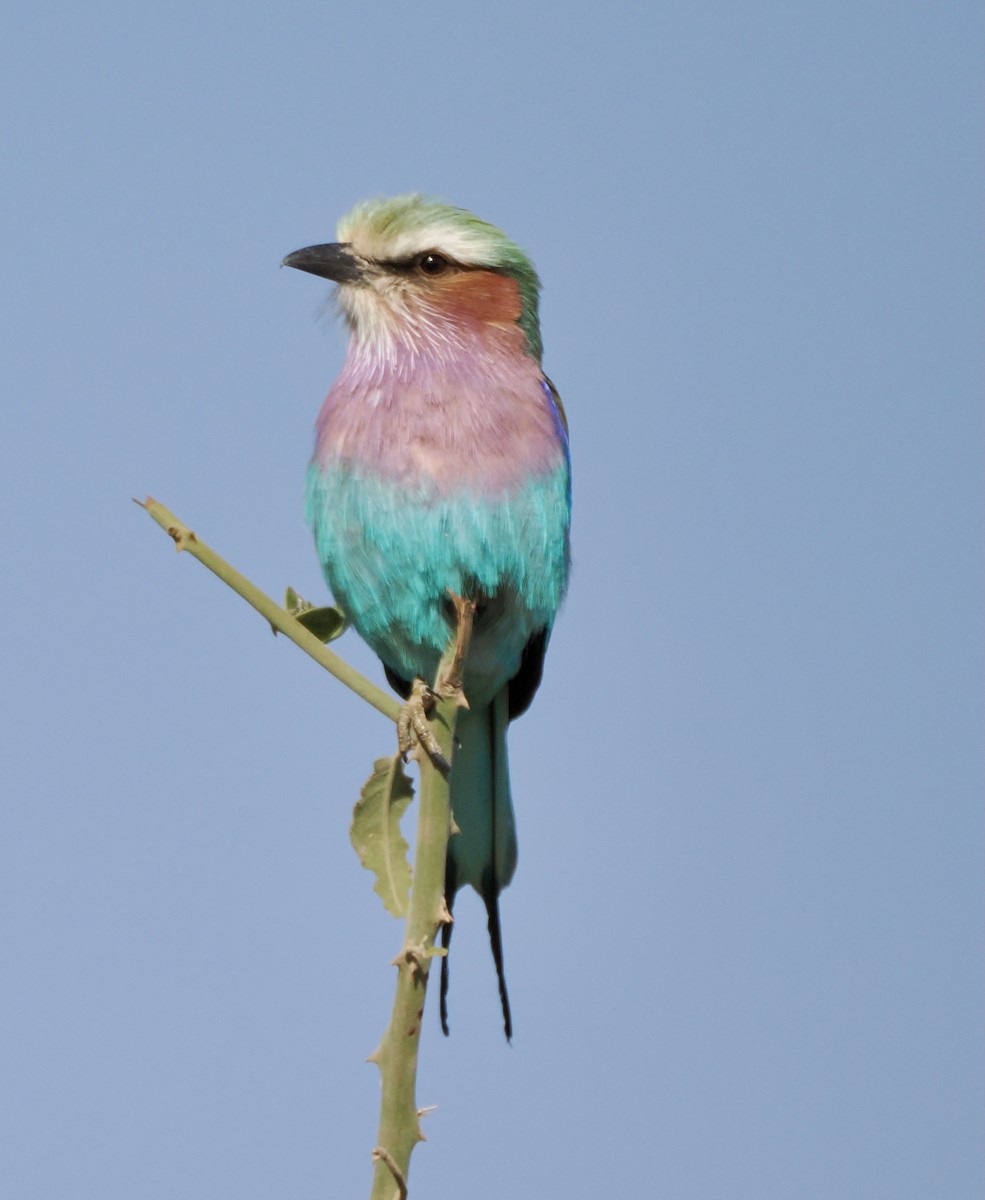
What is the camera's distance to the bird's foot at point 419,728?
2.57 meters

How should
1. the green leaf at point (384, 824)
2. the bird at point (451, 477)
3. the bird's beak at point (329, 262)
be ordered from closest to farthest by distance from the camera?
the green leaf at point (384, 824)
the bird at point (451, 477)
the bird's beak at point (329, 262)

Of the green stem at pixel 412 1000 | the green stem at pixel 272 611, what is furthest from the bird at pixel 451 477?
the green stem at pixel 272 611

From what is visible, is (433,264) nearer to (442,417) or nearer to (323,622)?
(442,417)

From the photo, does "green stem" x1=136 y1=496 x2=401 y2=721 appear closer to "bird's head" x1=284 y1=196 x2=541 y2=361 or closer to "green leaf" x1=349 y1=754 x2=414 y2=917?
"green leaf" x1=349 y1=754 x2=414 y2=917

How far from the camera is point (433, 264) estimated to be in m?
4.48

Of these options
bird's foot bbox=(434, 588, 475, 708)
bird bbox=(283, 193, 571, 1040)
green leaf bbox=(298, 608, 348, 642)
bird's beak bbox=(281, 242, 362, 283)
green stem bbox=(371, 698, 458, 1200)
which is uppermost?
bird's beak bbox=(281, 242, 362, 283)

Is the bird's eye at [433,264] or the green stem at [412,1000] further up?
the bird's eye at [433,264]

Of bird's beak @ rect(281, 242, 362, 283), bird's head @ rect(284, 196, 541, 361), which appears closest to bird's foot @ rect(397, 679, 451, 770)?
bird's head @ rect(284, 196, 541, 361)

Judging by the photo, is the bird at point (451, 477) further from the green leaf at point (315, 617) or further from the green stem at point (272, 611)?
the green stem at point (272, 611)

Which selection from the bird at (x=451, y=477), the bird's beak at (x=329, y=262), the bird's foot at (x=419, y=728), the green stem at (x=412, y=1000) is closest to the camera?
the green stem at (x=412, y=1000)

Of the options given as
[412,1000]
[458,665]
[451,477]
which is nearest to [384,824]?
[458,665]

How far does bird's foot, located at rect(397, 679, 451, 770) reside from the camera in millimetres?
2574

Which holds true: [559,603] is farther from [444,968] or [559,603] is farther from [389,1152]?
[389,1152]

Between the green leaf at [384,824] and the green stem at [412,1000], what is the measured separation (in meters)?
0.25
